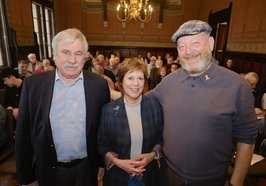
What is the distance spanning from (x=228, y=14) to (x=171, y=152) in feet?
30.0

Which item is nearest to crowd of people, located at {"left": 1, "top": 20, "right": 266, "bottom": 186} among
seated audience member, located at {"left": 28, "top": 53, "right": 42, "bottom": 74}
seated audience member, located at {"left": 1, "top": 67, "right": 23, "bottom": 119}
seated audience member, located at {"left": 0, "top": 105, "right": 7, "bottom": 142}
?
seated audience member, located at {"left": 0, "top": 105, "right": 7, "bottom": 142}

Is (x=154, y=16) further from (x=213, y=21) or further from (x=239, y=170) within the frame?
(x=239, y=170)

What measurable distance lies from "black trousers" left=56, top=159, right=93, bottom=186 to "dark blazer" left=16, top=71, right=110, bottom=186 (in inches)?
1.8

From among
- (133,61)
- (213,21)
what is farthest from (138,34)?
(133,61)

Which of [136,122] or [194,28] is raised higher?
[194,28]

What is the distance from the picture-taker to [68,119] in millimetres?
1546

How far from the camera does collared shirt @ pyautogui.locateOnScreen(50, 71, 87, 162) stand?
1.54m

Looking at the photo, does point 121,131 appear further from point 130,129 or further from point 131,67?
point 131,67

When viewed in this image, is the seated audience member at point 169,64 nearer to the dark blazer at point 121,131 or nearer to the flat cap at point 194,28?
the dark blazer at point 121,131

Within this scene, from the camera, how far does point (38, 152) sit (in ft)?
5.08

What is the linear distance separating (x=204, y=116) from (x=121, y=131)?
0.65m

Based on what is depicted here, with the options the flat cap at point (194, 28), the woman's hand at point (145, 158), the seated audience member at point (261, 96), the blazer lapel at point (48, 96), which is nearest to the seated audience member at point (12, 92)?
the blazer lapel at point (48, 96)

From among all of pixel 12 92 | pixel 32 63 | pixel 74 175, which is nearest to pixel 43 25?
pixel 32 63

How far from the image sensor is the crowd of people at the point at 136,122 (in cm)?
144
